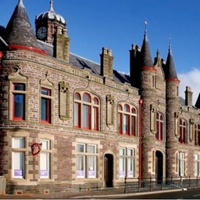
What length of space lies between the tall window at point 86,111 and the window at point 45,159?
12.3ft

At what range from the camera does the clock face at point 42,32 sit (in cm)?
5229

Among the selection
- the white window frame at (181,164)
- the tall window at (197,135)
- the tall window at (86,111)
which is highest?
the tall window at (86,111)

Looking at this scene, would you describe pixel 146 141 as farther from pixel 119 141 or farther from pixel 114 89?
pixel 114 89

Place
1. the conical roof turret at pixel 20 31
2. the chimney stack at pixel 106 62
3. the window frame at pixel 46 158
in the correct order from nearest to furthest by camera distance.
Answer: the conical roof turret at pixel 20 31
the window frame at pixel 46 158
the chimney stack at pixel 106 62

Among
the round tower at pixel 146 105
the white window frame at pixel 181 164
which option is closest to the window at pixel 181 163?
the white window frame at pixel 181 164

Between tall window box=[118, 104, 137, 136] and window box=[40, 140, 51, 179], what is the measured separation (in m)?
9.89

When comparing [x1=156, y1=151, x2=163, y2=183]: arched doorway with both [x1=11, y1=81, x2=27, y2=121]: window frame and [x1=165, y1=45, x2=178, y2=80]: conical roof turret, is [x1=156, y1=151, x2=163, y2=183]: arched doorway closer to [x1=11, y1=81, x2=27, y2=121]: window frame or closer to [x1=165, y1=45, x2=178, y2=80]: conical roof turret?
[x1=165, y1=45, x2=178, y2=80]: conical roof turret

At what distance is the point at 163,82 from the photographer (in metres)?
45.1

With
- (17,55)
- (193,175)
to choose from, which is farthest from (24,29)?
(193,175)

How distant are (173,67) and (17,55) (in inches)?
848

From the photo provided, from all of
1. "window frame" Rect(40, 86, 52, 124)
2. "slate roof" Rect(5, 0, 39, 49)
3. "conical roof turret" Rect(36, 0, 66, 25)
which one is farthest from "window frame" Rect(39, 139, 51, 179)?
"conical roof turret" Rect(36, 0, 66, 25)

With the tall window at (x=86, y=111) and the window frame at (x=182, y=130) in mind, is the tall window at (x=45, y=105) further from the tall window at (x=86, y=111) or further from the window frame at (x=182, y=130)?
the window frame at (x=182, y=130)

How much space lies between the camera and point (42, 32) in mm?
53250

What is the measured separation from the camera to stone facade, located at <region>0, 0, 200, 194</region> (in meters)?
28.7
